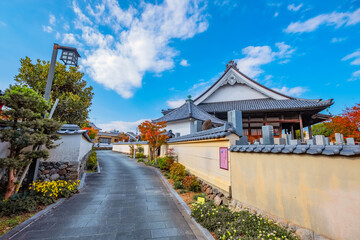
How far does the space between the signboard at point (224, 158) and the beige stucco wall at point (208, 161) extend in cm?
14

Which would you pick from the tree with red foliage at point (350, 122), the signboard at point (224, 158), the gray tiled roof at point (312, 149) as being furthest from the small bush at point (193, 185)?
the tree with red foliage at point (350, 122)

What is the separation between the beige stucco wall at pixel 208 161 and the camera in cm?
570

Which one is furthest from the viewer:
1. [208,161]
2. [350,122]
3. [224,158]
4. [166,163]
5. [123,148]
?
[123,148]

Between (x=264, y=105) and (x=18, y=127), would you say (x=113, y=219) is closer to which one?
(x=18, y=127)

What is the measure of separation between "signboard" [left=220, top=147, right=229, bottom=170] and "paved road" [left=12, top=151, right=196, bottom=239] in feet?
7.26

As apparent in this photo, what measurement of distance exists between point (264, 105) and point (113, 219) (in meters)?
16.9

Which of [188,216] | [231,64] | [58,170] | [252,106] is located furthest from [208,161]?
[231,64]

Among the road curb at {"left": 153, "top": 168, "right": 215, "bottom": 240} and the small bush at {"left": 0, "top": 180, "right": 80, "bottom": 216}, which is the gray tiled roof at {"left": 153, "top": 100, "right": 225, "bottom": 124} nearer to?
the road curb at {"left": 153, "top": 168, "right": 215, "bottom": 240}

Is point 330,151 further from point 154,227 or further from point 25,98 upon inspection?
point 25,98

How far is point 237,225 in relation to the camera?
3.76 meters

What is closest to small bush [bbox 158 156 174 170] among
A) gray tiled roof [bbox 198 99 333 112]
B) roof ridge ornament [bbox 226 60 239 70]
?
gray tiled roof [bbox 198 99 333 112]

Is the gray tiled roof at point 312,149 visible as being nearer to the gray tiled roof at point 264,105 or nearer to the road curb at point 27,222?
the road curb at point 27,222

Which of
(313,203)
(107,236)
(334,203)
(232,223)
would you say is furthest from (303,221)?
(107,236)

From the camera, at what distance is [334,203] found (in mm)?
2779
